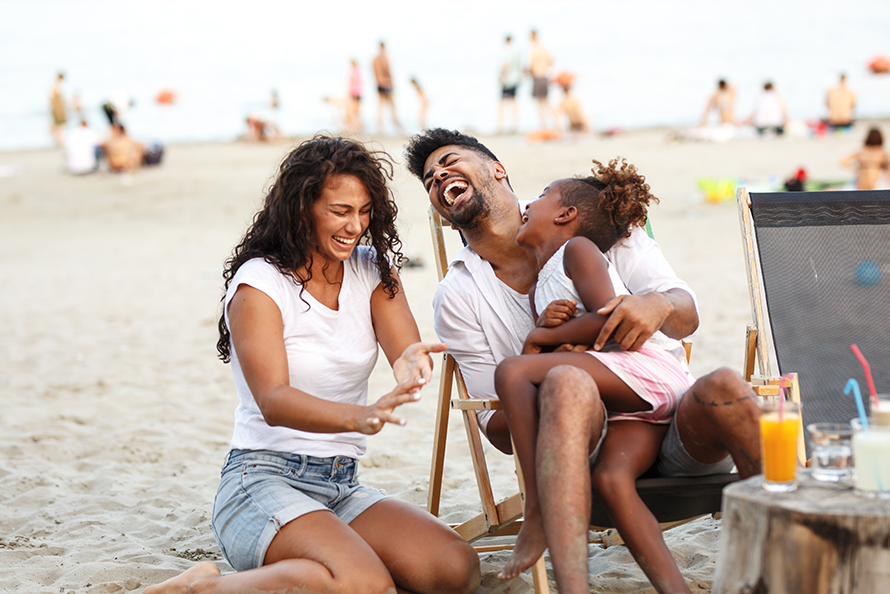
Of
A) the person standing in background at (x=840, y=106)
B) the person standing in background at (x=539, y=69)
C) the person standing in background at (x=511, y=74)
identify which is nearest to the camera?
the person standing in background at (x=840, y=106)

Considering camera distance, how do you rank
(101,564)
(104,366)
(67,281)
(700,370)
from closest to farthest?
(101,564), (700,370), (104,366), (67,281)

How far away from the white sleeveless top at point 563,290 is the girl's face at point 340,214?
588mm

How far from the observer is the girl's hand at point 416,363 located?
2.26 metres

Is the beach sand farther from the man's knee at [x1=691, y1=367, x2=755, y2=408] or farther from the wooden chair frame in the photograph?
the man's knee at [x1=691, y1=367, x2=755, y2=408]

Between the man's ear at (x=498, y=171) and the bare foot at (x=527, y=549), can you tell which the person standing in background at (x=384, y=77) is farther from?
the bare foot at (x=527, y=549)

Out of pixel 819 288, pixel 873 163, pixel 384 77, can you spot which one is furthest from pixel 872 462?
pixel 384 77

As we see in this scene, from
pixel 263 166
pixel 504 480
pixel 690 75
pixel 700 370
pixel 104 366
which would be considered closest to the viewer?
pixel 504 480

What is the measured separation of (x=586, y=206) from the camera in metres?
2.79

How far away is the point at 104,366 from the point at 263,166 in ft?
36.5

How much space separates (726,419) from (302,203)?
52.3 inches

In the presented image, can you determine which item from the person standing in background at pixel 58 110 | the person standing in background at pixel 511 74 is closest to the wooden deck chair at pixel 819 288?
the person standing in background at pixel 511 74

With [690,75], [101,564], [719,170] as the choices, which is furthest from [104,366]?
[690,75]

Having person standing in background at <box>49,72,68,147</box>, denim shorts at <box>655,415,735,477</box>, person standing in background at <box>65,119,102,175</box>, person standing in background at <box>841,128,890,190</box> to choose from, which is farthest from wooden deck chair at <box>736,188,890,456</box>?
person standing in background at <box>49,72,68,147</box>

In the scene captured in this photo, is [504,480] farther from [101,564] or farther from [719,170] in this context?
[719,170]
